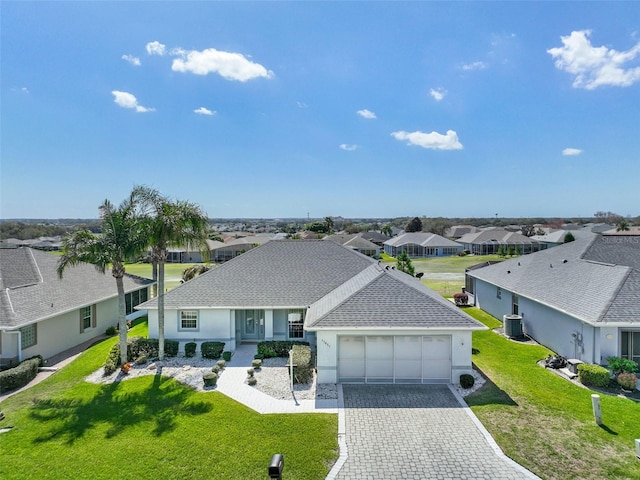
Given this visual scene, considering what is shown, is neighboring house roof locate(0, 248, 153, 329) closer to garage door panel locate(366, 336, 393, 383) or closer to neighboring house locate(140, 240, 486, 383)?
neighboring house locate(140, 240, 486, 383)

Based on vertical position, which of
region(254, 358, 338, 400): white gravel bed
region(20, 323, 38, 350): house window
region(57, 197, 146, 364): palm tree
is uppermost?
region(57, 197, 146, 364): palm tree

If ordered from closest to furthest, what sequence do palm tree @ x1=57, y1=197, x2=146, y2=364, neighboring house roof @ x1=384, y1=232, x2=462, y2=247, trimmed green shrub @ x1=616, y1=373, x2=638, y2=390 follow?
trimmed green shrub @ x1=616, y1=373, x2=638, y2=390 → palm tree @ x1=57, y1=197, x2=146, y2=364 → neighboring house roof @ x1=384, y1=232, x2=462, y2=247

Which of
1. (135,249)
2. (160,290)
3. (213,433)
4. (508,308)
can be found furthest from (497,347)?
(135,249)

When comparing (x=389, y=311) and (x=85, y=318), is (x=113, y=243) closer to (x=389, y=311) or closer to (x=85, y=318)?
(x=85, y=318)

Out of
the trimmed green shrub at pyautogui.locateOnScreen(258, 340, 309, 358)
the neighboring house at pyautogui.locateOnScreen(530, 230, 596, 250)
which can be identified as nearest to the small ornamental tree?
the trimmed green shrub at pyautogui.locateOnScreen(258, 340, 309, 358)

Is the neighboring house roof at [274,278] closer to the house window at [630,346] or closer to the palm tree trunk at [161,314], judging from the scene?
the palm tree trunk at [161,314]

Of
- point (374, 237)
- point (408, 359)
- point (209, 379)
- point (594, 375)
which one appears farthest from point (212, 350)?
point (374, 237)
